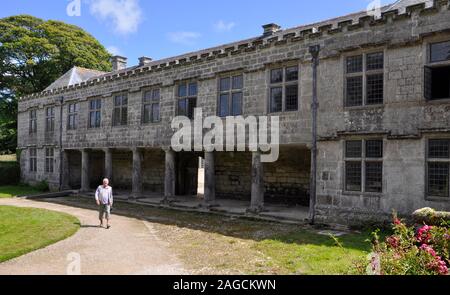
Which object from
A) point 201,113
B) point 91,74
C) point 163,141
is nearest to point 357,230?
point 201,113

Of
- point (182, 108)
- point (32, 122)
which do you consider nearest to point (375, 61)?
point (182, 108)

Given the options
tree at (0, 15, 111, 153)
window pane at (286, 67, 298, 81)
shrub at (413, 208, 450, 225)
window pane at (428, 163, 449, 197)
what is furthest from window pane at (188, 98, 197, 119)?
tree at (0, 15, 111, 153)

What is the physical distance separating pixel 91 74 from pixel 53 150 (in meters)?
6.58

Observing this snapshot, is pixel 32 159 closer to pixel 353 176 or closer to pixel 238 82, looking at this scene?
pixel 238 82

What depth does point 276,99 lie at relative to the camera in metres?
14.1

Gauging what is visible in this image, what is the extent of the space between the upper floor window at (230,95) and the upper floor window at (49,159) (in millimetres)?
13737

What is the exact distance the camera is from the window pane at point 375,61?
38.4ft

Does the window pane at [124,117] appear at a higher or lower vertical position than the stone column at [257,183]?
higher

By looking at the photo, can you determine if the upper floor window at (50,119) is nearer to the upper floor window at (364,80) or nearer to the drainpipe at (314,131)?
the drainpipe at (314,131)

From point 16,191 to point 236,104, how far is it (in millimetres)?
15897

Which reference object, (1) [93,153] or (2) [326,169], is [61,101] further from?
(2) [326,169]

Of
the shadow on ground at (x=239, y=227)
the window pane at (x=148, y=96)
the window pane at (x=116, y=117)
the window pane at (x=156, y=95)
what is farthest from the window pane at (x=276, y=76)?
the window pane at (x=116, y=117)

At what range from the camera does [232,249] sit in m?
9.81

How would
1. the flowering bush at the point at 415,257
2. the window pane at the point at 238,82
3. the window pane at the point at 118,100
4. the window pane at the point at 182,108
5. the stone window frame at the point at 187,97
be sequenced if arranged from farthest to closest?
the window pane at the point at 118,100
the window pane at the point at 182,108
the stone window frame at the point at 187,97
the window pane at the point at 238,82
the flowering bush at the point at 415,257
